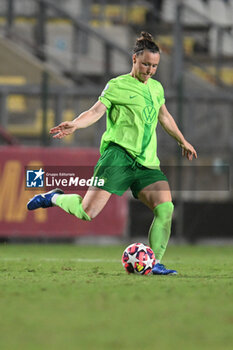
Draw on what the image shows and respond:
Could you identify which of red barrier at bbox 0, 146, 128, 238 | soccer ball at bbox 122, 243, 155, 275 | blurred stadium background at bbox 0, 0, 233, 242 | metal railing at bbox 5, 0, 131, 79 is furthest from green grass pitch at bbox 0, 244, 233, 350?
metal railing at bbox 5, 0, 131, 79

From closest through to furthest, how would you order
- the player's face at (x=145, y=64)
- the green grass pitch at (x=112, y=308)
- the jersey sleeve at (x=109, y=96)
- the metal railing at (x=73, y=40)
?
the green grass pitch at (x=112, y=308)
the player's face at (x=145, y=64)
the jersey sleeve at (x=109, y=96)
the metal railing at (x=73, y=40)

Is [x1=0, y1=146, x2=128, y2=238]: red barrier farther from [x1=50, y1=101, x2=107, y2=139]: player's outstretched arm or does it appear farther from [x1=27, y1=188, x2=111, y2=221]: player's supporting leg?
[x1=50, y1=101, x2=107, y2=139]: player's outstretched arm

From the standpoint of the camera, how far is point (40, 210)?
1316 cm

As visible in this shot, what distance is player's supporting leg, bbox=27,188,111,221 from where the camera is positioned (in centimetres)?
717

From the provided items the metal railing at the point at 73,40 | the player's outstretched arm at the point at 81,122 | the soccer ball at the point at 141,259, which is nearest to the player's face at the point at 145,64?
the player's outstretched arm at the point at 81,122

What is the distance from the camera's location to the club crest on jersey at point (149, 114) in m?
7.21

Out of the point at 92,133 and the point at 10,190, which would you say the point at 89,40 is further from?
the point at 10,190

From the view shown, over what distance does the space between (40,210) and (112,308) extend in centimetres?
826

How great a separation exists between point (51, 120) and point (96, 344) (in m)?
10.1

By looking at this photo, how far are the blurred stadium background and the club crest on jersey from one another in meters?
5.89

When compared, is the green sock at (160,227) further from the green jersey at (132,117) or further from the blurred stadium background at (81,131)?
the blurred stadium background at (81,131)

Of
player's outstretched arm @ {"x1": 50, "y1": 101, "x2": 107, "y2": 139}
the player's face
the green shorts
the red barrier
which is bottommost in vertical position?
the red barrier

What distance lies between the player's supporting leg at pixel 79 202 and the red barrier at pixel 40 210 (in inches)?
217

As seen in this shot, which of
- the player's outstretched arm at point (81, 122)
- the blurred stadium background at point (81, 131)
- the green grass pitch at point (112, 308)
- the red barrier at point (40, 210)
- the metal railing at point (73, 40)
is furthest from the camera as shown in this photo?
the metal railing at point (73, 40)
